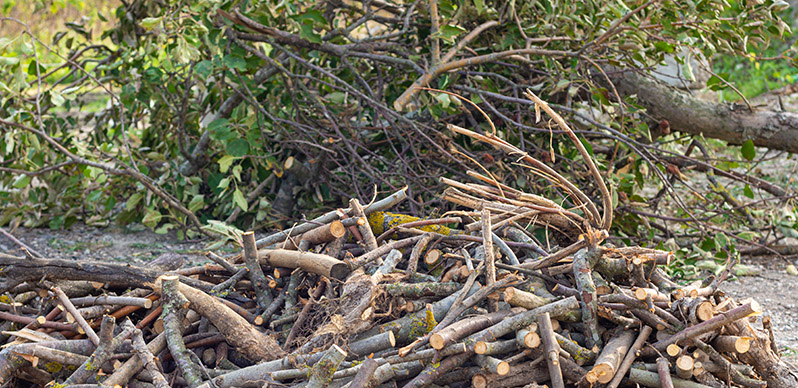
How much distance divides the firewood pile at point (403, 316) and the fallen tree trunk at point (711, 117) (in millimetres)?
2252

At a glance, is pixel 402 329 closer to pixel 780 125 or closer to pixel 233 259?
pixel 233 259

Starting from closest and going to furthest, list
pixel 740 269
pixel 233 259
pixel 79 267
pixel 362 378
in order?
pixel 362 378
pixel 79 267
pixel 233 259
pixel 740 269

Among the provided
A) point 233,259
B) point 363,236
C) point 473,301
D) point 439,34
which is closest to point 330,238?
point 363,236

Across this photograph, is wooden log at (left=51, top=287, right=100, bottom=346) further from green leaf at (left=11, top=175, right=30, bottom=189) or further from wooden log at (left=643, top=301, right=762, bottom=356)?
green leaf at (left=11, top=175, right=30, bottom=189)

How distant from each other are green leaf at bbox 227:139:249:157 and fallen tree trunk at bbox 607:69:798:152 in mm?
2352

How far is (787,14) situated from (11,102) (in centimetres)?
1007

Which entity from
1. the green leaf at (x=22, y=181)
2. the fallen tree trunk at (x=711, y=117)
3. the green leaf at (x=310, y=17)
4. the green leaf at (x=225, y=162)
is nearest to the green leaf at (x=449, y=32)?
the green leaf at (x=310, y=17)

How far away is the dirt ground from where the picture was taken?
337cm

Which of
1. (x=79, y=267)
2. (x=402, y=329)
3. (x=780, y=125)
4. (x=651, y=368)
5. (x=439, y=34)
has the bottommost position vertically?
(x=780, y=125)

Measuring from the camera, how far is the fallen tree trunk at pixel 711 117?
433 centimetres

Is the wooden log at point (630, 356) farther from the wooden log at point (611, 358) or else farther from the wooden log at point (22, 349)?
the wooden log at point (22, 349)

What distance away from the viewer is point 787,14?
980cm

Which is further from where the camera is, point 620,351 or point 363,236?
point 363,236

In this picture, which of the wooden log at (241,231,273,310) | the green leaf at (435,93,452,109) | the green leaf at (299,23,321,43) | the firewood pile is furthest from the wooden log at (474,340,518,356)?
the green leaf at (299,23,321,43)
